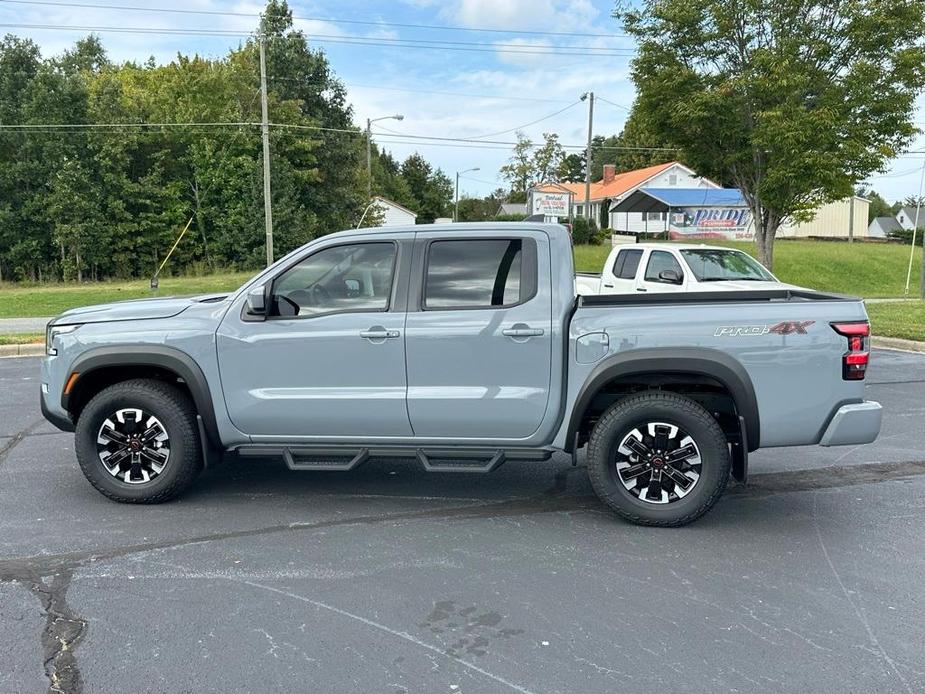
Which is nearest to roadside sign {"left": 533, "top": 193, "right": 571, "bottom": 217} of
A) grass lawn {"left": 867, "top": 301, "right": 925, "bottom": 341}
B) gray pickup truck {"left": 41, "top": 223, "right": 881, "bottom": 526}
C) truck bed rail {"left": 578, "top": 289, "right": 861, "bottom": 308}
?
grass lawn {"left": 867, "top": 301, "right": 925, "bottom": 341}

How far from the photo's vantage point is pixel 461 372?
15.5 feet

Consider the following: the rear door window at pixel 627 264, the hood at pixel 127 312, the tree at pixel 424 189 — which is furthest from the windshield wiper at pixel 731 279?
the tree at pixel 424 189

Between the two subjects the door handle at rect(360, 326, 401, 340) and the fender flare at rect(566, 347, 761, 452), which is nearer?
the fender flare at rect(566, 347, 761, 452)

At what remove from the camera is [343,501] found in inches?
207

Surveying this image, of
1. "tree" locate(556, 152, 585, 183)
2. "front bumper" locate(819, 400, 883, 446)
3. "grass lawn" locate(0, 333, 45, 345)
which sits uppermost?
"tree" locate(556, 152, 585, 183)

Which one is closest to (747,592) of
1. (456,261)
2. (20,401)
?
(456,261)

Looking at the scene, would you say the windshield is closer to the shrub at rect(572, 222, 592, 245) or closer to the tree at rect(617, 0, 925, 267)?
the tree at rect(617, 0, 925, 267)

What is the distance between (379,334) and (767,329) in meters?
2.30

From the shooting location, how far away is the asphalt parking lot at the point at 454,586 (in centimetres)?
316

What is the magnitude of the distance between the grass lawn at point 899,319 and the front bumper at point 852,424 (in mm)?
9400

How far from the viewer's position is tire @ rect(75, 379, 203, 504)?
5027 mm

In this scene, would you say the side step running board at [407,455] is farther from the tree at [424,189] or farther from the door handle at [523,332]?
the tree at [424,189]

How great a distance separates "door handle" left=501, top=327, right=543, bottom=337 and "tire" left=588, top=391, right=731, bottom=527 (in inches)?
26.0

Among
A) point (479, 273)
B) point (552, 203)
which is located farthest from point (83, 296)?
point (552, 203)
